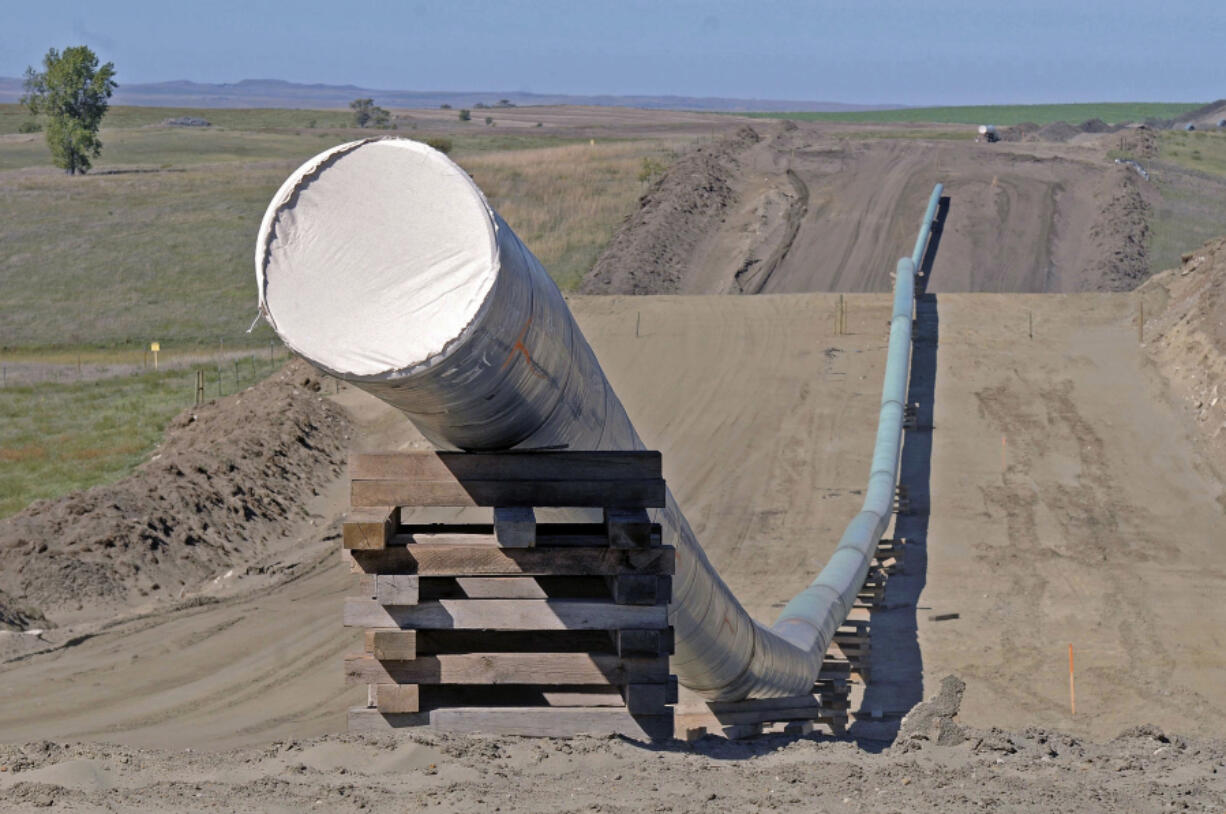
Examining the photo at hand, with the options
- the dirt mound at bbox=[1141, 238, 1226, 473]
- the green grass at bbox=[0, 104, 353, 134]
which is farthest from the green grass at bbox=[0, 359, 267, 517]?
the green grass at bbox=[0, 104, 353, 134]

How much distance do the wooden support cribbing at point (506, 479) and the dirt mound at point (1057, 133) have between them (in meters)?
72.4

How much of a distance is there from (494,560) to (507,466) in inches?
22.5

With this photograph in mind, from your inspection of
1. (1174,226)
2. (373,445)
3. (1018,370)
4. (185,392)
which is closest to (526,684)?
(373,445)

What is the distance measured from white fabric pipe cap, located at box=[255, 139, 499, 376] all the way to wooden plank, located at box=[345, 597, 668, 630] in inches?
76.8

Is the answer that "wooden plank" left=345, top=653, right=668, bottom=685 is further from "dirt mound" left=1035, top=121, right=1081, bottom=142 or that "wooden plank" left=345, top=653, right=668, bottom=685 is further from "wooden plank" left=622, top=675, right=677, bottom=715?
"dirt mound" left=1035, top=121, right=1081, bottom=142

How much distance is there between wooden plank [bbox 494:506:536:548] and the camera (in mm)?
7531

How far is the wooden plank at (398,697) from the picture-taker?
796cm

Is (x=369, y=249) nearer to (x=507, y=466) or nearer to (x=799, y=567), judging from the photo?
(x=507, y=466)

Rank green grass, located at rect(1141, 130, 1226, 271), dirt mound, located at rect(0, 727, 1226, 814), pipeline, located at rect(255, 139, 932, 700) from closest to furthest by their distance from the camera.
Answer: pipeline, located at rect(255, 139, 932, 700), dirt mound, located at rect(0, 727, 1226, 814), green grass, located at rect(1141, 130, 1226, 271)

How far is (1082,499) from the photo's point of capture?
854 inches

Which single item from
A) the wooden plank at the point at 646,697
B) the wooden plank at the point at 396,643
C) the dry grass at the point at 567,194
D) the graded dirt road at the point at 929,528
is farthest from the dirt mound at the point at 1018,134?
the wooden plank at the point at 396,643

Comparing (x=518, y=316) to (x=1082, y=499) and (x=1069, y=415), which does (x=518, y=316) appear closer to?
(x=1082, y=499)

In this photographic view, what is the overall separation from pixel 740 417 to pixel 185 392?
48.5 ft

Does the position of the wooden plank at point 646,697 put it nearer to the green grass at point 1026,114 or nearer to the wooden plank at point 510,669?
the wooden plank at point 510,669
